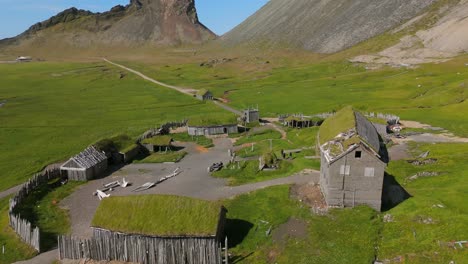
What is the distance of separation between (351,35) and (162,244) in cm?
18857

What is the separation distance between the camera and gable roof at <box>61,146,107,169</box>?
166 ft

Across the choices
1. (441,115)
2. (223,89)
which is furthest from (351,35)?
(441,115)

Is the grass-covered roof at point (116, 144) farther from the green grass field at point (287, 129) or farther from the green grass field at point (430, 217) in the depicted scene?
the green grass field at point (430, 217)

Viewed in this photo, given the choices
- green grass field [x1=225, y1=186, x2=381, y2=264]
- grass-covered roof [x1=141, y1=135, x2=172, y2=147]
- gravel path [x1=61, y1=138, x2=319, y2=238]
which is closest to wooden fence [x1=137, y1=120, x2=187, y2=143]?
grass-covered roof [x1=141, y1=135, x2=172, y2=147]

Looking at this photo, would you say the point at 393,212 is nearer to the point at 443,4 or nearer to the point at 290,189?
the point at 290,189

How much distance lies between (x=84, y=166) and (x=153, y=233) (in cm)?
2375

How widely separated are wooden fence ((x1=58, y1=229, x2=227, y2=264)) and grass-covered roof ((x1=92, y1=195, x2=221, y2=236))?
54 cm

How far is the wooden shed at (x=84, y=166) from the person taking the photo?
50.4 meters

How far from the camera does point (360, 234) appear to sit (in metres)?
32.6

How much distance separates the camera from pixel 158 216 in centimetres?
3184

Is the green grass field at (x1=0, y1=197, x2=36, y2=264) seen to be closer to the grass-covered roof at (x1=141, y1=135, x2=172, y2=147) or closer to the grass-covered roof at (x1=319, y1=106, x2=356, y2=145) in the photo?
the grass-covered roof at (x1=141, y1=135, x2=172, y2=147)

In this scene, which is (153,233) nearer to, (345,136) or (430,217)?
(345,136)

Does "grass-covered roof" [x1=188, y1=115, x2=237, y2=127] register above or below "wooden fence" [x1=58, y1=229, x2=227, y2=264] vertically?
above

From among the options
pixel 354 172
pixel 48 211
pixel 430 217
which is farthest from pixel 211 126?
pixel 430 217
